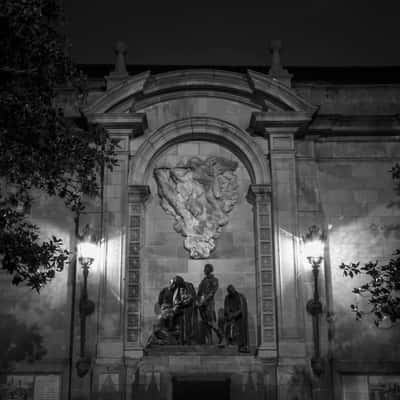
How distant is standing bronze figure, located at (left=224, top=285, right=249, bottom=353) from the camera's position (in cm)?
1515

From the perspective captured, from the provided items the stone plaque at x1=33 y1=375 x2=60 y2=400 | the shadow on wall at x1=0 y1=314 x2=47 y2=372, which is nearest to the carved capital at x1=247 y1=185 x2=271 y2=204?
the shadow on wall at x1=0 y1=314 x2=47 y2=372

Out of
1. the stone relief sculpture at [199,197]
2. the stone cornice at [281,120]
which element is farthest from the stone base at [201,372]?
the stone cornice at [281,120]

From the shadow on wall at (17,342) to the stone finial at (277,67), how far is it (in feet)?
27.7

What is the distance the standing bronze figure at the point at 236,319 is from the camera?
15.1 m

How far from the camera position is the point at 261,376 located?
48.4 feet

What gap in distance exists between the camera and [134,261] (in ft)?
51.8

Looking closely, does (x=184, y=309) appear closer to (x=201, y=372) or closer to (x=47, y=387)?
(x=201, y=372)

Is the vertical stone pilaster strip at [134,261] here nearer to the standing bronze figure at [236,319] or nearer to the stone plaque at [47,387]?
the stone plaque at [47,387]

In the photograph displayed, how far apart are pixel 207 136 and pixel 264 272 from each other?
373 centimetres

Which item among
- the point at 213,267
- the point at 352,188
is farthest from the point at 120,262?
the point at 352,188

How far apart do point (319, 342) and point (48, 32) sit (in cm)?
873

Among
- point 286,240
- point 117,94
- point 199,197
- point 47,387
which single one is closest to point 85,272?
point 47,387

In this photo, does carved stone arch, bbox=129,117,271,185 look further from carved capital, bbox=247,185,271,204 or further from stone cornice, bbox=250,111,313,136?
stone cornice, bbox=250,111,313,136

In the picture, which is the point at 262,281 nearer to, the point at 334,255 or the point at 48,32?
the point at 334,255
